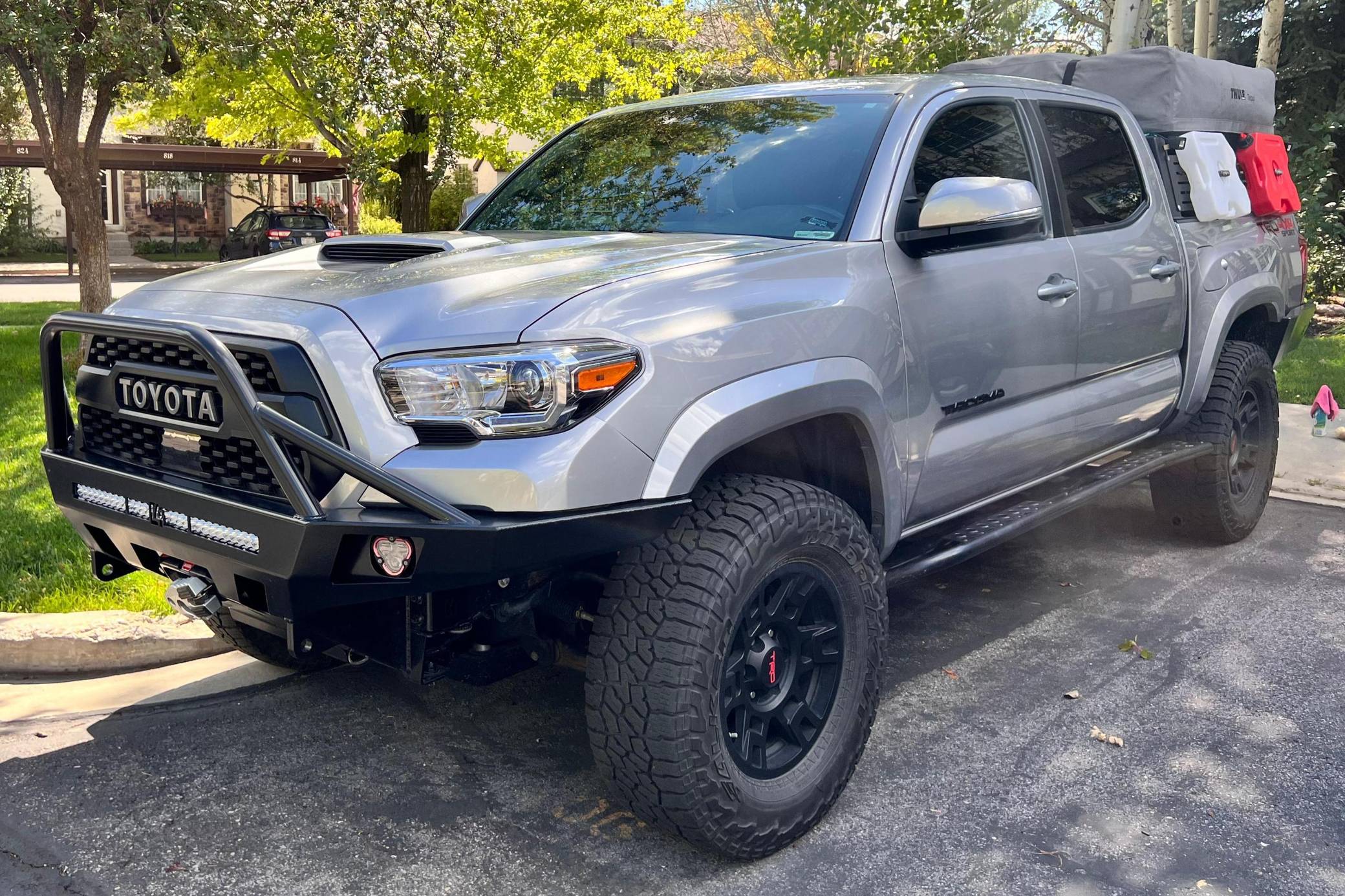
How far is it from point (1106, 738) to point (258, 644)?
8.87ft

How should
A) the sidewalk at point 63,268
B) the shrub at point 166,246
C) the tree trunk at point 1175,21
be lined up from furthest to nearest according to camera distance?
the shrub at point 166,246, the sidewalk at point 63,268, the tree trunk at point 1175,21

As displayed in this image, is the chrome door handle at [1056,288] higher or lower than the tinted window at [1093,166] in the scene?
lower

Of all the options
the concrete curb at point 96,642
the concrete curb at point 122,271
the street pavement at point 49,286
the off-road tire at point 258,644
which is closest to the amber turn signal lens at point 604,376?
the off-road tire at point 258,644

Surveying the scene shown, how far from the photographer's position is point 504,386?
104 inches

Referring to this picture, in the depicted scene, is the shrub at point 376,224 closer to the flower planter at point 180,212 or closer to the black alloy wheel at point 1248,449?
the flower planter at point 180,212

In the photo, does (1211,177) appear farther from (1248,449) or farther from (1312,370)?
(1312,370)

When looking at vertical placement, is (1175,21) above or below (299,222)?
above

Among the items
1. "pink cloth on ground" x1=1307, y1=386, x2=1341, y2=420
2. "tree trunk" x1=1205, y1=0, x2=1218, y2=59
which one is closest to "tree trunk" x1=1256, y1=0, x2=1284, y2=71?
"tree trunk" x1=1205, y1=0, x2=1218, y2=59

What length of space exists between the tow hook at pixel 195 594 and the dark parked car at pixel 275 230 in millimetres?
23918

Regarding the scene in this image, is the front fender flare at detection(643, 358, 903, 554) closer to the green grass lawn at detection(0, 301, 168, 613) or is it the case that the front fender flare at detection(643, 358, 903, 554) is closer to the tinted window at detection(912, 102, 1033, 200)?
→ the tinted window at detection(912, 102, 1033, 200)

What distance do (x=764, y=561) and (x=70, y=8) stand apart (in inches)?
341

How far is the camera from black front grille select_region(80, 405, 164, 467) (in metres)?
3.03

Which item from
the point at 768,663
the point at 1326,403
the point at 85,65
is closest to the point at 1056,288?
the point at 768,663

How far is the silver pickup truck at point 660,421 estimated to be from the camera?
265 cm
